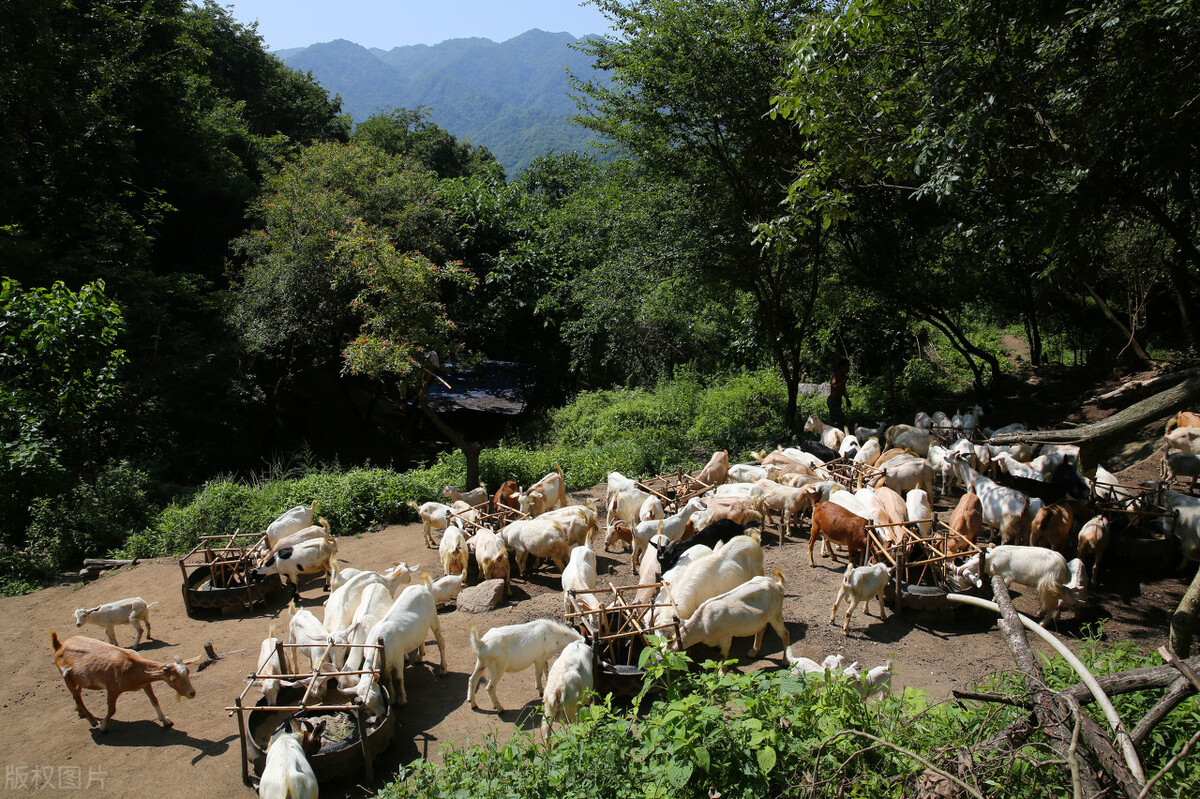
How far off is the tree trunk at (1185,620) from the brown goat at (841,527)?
3.55m

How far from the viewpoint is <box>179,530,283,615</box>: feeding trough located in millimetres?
6934

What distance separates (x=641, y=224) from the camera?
38.5 feet

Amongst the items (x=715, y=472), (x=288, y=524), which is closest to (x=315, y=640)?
(x=288, y=524)


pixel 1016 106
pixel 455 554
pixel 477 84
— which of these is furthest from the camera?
pixel 477 84

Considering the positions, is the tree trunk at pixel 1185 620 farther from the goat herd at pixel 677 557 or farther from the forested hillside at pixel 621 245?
the forested hillside at pixel 621 245

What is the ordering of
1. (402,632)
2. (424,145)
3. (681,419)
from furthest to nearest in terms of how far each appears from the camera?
(424,145), (681,419), (402,632)

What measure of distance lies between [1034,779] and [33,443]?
11.7 meters

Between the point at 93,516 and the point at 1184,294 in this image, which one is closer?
the point at 93,516

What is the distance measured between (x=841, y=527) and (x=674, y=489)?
2.72 metres

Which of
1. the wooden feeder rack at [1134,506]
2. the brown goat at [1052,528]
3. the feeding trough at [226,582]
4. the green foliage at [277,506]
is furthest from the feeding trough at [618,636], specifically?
the wooden feeder rack at [1134,506]

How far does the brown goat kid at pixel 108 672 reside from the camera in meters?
5.05

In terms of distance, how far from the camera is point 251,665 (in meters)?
5.95

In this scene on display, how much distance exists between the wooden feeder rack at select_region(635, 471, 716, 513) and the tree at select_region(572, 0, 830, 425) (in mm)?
3830

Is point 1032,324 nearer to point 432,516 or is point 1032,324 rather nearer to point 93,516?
point 432,516
